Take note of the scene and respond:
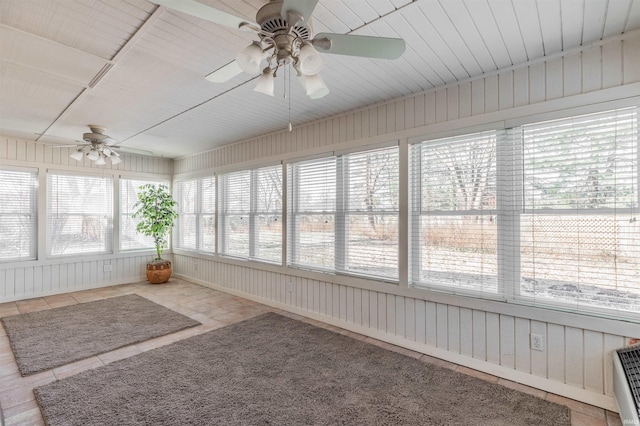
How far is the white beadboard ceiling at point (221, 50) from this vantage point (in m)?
1.81

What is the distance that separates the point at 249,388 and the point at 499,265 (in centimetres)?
227

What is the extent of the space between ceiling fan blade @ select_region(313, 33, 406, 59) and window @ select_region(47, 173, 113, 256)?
5.79 m

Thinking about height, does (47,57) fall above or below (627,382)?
above

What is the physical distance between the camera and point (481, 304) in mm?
2711

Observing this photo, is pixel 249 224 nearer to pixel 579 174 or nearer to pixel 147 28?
pixel 147 28

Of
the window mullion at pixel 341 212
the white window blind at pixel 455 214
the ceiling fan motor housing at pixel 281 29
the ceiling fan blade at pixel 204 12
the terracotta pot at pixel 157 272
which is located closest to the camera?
the ceiling fan blade at pixel 204 12

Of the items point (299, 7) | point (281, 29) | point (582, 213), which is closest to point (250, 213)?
point (281, 29)

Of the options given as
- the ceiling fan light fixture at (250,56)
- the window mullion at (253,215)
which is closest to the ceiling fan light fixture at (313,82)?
the ceiling fan light fixture at (250,56)

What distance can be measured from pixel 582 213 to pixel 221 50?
289cm

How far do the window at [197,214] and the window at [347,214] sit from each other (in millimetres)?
2130

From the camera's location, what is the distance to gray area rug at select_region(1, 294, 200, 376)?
2.97m

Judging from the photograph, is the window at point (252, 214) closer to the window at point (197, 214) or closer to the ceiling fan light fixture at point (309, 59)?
the window at point (197, 214)

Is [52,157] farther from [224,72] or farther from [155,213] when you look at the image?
[224,72]

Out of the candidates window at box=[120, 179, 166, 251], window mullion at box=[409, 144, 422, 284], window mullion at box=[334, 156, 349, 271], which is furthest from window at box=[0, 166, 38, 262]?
window mullion at box=[409, 144, 422, 284]
